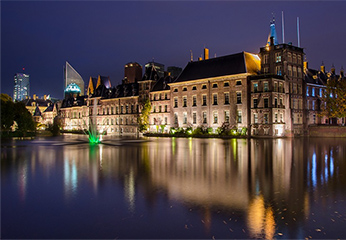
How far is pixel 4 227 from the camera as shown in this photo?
862cm

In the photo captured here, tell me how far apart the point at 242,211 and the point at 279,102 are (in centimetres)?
5672

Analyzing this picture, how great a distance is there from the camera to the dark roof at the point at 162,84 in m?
83.7

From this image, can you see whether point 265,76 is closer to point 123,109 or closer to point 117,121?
point 123,109

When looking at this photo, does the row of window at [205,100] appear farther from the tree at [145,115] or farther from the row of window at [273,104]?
the tree at [145,115]

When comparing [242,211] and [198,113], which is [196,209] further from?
[198,113]

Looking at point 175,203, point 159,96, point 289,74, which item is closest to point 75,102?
point 159,96

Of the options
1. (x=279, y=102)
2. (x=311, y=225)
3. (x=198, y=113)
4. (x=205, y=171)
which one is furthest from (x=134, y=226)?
(x=198, y=113)

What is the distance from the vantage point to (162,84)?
278ft

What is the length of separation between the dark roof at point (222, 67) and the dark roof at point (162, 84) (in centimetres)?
607

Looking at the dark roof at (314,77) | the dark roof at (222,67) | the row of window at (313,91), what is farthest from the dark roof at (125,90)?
the row of window at (313,91)

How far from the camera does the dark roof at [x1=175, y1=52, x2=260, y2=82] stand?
2635 inches

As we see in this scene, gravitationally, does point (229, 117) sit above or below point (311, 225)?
above

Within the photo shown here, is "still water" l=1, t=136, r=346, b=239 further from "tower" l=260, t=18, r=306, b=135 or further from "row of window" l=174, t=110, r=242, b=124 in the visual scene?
"tower" l=260, t=18, r=306, b=135

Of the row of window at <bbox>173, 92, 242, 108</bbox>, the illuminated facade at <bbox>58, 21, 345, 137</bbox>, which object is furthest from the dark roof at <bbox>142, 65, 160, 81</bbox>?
the row of window at <bbox>173, 92, 242, 108</bbox>
